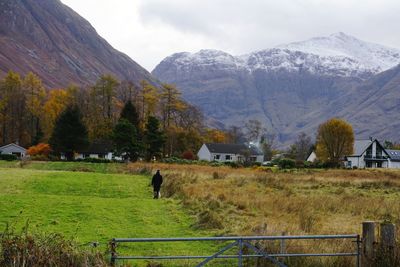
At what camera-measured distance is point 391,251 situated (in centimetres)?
1209

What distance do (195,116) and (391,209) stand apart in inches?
3499

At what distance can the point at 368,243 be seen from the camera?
1239cm

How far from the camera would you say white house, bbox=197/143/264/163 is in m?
119

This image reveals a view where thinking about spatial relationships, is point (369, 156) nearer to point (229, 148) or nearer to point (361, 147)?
point (361, 147)

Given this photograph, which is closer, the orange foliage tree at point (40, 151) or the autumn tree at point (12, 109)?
the orange foliage tree at point (40, 151)

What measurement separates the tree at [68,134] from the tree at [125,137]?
6.09m

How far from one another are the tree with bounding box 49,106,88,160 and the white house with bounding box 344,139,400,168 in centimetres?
6691

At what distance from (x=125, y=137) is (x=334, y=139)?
155ft

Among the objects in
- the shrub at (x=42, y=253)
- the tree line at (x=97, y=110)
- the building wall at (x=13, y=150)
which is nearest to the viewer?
the shrub at (x=42, y=253)

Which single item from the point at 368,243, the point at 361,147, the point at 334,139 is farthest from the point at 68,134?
the point at 361,147

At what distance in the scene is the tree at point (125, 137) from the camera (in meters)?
81.1

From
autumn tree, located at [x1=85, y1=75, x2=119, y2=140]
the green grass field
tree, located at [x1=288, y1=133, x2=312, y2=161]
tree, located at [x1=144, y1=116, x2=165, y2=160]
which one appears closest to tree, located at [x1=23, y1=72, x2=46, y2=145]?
autumn tree, located at [x1=85, y1=75, x2=119, y2=140]

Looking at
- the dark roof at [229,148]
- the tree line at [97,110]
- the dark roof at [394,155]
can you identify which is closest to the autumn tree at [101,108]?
the tree line at [97,110]

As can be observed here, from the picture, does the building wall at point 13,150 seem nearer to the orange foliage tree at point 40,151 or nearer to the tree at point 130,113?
the orange foliage tree at point 40,151
